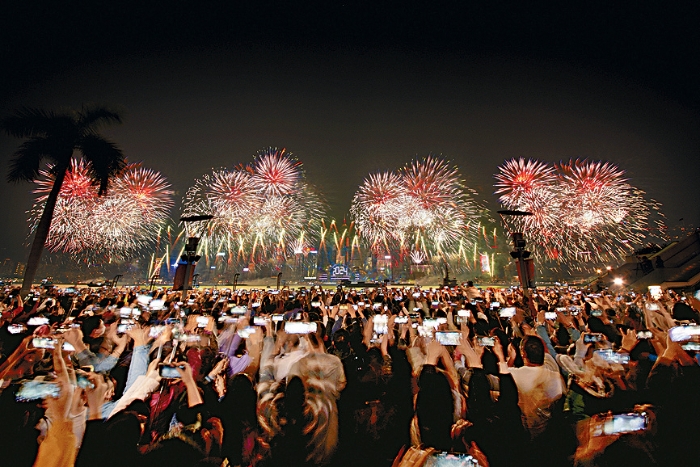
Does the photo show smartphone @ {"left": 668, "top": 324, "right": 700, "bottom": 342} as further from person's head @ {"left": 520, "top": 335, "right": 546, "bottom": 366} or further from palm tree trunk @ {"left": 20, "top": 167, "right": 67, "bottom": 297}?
palm tree trunk @ {"left": 20, "top": 167, "right": 67, "bottom": 297}

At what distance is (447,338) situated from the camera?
6.00 meters

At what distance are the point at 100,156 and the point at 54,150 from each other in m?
2.01

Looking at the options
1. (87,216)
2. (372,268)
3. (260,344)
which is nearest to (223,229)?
(87,216)

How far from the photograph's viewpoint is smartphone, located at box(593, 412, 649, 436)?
3.51 metres

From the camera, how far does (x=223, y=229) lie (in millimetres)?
35562

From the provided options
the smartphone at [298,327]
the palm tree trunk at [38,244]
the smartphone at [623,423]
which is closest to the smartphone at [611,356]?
the smartphone at [623,423]

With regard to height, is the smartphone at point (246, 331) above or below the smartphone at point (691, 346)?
below

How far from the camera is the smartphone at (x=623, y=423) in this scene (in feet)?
11.5

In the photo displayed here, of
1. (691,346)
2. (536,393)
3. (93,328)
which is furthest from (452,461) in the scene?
(93,328)

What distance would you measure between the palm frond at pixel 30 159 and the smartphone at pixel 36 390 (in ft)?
63.9

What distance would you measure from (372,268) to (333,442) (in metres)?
100

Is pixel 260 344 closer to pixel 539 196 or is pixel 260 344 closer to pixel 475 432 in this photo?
pixel 475 432

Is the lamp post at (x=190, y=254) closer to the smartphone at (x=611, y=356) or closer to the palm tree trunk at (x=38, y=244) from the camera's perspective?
the palm tree trunk at (x=38, y=244)

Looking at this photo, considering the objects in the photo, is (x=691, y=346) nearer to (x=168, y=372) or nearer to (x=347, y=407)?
(x=347, y=407)
